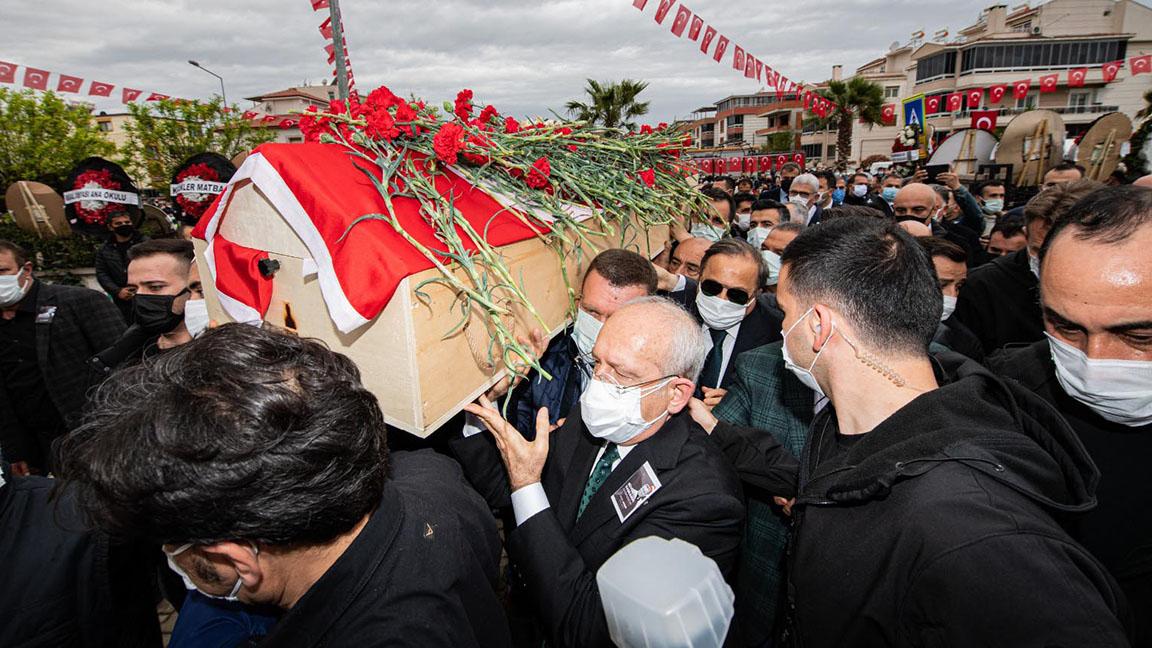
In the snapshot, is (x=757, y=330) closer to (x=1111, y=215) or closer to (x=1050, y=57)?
(x=1111, y=215)

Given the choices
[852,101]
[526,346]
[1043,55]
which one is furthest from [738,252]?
[1043,55]

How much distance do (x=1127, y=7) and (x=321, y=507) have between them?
61.8 metres

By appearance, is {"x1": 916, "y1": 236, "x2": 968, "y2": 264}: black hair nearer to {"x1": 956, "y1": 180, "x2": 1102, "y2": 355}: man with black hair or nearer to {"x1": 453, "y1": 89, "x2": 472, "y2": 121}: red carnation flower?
{"x1": 956, "y1": 180, "x2": 1102, "y2": 355}: man with black hair

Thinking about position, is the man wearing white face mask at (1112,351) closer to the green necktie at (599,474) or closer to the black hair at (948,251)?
the green necktie at (599,474)

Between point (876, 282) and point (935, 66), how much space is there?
54866 millimetres

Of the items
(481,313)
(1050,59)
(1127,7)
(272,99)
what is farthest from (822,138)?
(481,313)

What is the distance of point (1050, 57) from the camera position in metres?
38.8

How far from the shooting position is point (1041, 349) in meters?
2.11

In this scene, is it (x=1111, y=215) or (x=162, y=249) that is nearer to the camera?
(x=1111, y=215)

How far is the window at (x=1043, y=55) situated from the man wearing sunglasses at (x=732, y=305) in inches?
1992

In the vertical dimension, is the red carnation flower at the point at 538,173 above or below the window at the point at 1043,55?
below

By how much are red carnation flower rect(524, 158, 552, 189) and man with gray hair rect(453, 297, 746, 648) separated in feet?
2.22

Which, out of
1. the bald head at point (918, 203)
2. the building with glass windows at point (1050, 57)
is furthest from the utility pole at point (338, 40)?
the building with glass windows at point (1050, 57)

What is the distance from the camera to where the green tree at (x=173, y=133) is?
9.53m
